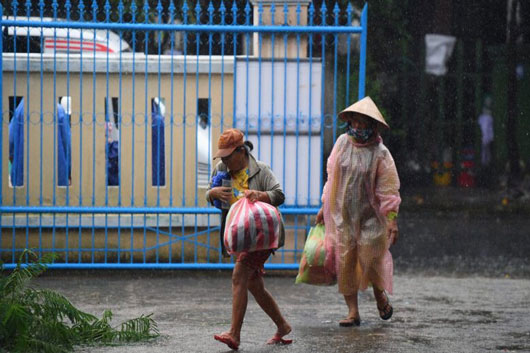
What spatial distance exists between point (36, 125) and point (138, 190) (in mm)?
1111

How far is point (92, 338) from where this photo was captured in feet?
21.7

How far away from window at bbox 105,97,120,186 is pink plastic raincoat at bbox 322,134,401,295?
118 inches

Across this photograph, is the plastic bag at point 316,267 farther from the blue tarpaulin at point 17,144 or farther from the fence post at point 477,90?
the fence post at point 477,90

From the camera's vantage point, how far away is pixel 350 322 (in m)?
7.41

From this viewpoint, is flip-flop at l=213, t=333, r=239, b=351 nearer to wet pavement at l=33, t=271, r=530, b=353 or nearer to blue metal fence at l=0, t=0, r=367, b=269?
wet pavement at l=33, t=271, r=530, b=353

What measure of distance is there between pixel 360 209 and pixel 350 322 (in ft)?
2.59

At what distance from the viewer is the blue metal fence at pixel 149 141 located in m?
9.73

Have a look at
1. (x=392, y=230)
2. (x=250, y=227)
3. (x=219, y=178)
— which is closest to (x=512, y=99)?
(x=392, y=230)

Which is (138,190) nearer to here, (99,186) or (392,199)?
(99,186)

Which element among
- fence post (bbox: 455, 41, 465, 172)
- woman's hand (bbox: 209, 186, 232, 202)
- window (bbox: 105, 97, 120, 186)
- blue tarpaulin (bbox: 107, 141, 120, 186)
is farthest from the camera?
fence post (bbox: 455, 41, 465, 172)

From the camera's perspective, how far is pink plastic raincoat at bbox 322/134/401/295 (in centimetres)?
742

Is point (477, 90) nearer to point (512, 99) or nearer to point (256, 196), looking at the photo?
point (512, 99)

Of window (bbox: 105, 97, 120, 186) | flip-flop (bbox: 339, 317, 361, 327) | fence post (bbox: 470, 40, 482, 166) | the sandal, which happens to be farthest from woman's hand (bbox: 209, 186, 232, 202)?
Answer: fence post (bbox: 470, 40, 482, 166)

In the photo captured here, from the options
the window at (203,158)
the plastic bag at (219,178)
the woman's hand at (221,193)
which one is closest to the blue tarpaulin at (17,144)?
the window at (203,158)
